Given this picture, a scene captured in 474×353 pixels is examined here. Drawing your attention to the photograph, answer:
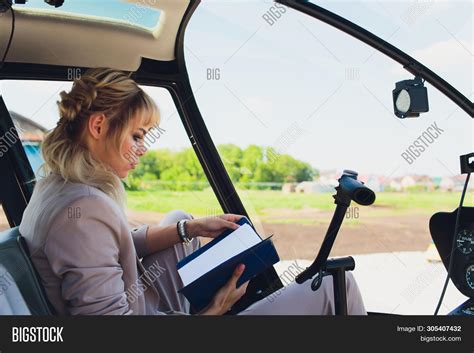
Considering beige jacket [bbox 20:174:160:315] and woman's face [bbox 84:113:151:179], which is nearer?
beige jacket [bbox 20:174:160:315]

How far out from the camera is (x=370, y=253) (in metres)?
6.86

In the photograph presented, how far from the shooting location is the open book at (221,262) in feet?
5.46

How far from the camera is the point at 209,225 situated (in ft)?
6.31

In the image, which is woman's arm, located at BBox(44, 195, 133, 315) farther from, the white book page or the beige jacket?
the white book page

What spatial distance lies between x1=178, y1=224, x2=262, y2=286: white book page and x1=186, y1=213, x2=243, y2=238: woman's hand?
0.14 metres

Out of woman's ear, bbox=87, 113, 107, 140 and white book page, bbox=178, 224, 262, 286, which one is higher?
woman's ear, bbox=87, 113, 107, 140

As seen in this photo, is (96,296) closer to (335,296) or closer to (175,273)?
(175,273)

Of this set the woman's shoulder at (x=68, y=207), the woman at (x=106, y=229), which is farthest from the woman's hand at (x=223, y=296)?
the woman's shoulder at (x=68, y=207)

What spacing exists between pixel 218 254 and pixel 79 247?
416 millimetres

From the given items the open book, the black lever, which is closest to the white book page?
the open book

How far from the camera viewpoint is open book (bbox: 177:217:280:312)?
5.46 feet

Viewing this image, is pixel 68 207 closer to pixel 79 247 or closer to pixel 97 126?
pixel 79 247

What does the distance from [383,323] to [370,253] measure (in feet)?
18.2

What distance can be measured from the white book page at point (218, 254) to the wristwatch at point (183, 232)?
0.72 feet
